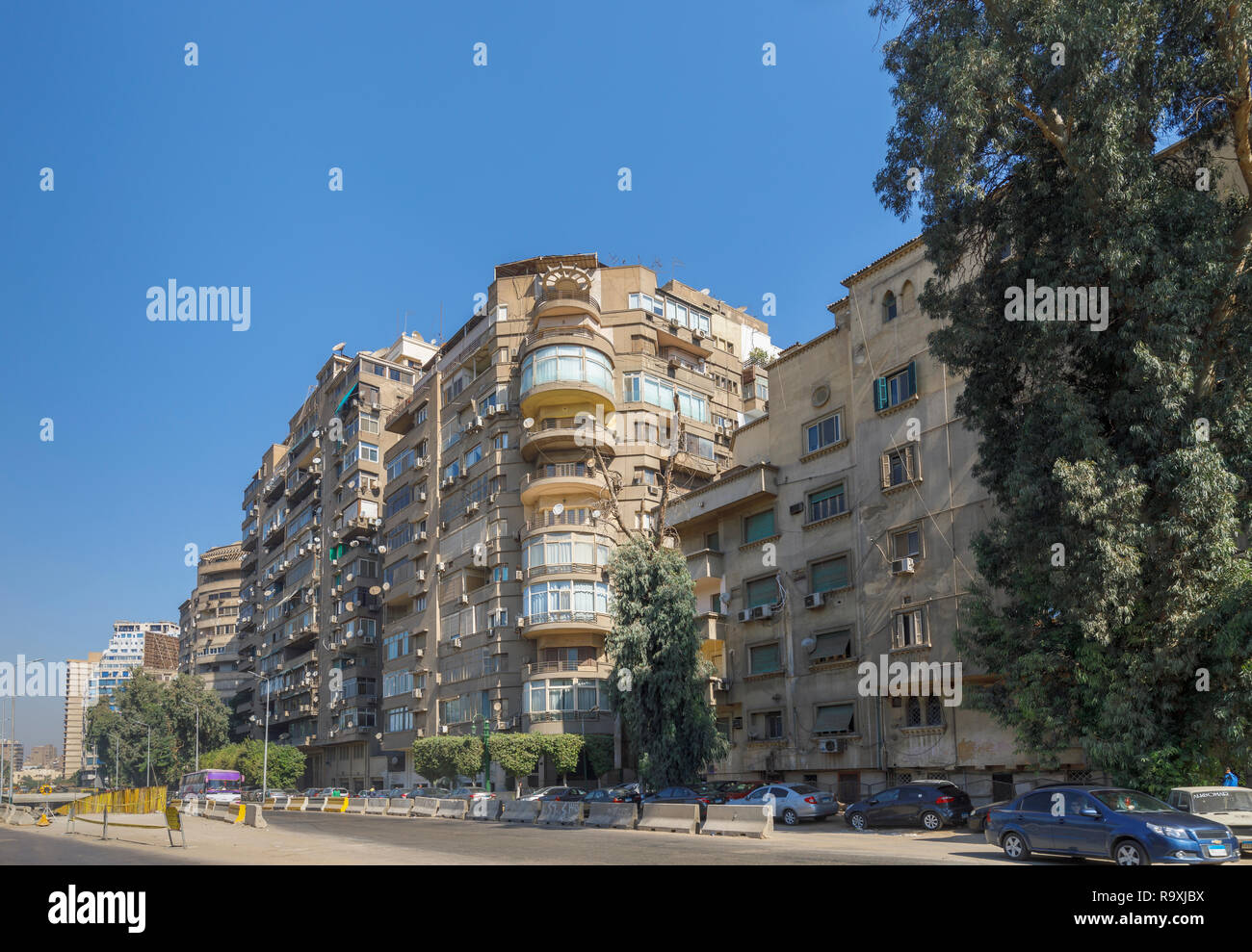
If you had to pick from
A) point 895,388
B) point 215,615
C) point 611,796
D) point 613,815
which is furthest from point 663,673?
point 215,615

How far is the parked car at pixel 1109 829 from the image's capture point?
1630 cm

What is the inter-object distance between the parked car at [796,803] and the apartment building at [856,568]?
434cm

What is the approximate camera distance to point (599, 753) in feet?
173

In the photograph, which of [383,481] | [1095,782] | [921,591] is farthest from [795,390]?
[383,481]

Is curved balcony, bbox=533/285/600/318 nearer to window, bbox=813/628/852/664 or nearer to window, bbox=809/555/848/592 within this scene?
window, bbox=809/555/848/592

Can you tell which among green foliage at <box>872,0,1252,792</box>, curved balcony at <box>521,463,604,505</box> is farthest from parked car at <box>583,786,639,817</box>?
curved balcony at <box>521,463,604,505</box>

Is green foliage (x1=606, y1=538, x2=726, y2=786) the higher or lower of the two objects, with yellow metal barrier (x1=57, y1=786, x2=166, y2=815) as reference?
higher

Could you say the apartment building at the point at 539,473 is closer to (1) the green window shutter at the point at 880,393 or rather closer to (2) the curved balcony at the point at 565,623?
(2) the curved balcony at the point at 565,623

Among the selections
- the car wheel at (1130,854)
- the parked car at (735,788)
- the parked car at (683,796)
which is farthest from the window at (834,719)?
the car wheel at (1130,854)

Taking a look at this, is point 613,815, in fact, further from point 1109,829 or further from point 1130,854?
point 1130,854

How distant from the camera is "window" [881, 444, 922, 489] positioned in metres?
36.7

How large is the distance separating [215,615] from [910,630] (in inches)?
4922

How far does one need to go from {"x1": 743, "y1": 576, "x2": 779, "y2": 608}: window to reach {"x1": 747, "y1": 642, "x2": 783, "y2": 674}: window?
1796 millimetres

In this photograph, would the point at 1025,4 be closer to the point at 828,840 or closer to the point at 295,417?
the point at 828,840
